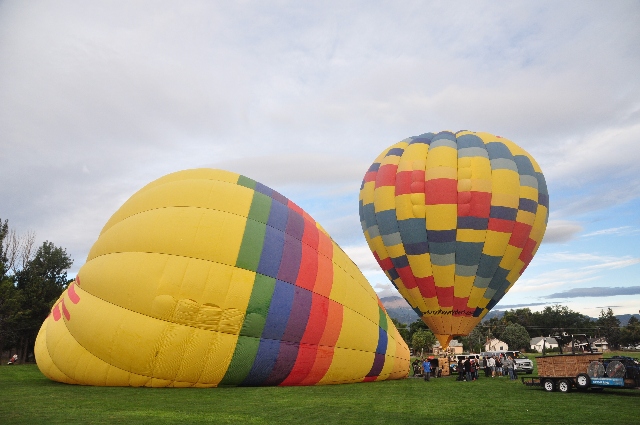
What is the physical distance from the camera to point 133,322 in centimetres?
998

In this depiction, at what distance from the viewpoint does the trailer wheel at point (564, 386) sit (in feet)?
39.9

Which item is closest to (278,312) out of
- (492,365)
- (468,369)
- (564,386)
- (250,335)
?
(250,335)

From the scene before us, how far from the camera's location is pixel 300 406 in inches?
332

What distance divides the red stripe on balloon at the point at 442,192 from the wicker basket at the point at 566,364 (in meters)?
7.27


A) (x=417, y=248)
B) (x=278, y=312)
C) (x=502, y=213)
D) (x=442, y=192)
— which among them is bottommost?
(x=278, y=312)

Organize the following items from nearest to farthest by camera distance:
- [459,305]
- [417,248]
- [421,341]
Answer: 1. [459,305]
2. [417,248]
3. [421,341]

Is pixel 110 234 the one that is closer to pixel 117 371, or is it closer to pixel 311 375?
pixel 117 371

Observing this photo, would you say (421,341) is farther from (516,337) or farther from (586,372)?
(586,372)

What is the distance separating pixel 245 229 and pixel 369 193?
35.2 feet

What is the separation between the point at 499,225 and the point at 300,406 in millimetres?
12605

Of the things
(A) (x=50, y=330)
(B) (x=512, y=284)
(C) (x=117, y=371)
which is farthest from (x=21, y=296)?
(B) (x=512, y=284)

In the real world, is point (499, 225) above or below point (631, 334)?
above

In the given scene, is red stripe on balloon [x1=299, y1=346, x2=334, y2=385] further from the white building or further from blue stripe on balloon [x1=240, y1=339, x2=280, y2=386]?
the white building

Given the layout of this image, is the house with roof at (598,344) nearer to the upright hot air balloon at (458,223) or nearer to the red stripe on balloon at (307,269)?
the upright hot air balloon at (458,223)
